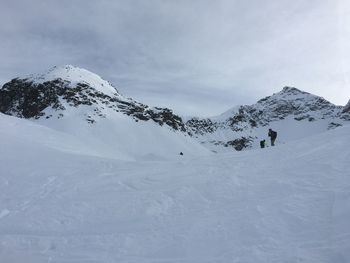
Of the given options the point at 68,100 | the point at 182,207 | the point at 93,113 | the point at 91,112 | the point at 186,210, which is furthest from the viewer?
the point at 68,100

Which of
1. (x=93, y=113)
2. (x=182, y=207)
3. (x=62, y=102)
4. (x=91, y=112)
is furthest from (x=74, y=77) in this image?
(x=182, y=207)

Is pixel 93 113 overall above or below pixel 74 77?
below

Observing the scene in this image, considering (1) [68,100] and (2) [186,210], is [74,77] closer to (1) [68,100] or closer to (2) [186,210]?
(1) [68,100]

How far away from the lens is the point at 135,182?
14578 mm

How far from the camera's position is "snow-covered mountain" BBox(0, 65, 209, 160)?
237 ft

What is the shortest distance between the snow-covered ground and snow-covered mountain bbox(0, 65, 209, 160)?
47.5m

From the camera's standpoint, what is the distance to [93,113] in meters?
80.9

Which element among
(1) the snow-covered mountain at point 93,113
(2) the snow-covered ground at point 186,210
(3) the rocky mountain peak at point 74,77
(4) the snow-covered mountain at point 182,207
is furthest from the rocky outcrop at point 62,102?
(2) the snow-covered ground at point 186,210

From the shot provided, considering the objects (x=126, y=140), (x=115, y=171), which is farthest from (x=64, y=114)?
(x=115, y=171)

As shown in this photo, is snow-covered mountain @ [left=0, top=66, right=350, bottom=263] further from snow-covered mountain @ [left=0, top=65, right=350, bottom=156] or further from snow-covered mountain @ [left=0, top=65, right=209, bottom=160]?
snow-covered mountain @ [left=0, top=65, right=350, bottom=156]

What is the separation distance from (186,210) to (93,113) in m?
71.8

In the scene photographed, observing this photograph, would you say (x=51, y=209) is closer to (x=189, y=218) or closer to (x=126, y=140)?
(x=189, y=218)

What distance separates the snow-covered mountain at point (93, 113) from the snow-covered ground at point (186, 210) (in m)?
47.5

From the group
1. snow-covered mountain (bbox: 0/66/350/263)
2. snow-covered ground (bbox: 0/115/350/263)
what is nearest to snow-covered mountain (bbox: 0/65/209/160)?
snow-covered mountain (bbox: 0/66/350/263)
